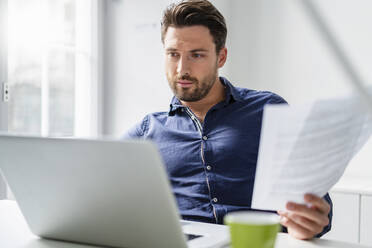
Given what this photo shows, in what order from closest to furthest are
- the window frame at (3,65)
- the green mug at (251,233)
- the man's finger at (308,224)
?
the green mug at (251,233), the man's finger at (308,224), the window frame at (3,65)

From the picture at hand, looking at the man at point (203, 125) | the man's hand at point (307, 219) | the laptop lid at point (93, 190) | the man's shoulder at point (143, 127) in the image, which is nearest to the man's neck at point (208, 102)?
the man at point (203, 125)

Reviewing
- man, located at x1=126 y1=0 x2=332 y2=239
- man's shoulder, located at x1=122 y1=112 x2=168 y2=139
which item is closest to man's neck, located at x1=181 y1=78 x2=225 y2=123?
man, located at x1=126 y1=0 x2=332 y2=239

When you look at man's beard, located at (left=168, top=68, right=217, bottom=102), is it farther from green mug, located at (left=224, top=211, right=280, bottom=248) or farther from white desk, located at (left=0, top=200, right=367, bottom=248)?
green mug, located at (left=224, top=211, right=280, bottom=248)

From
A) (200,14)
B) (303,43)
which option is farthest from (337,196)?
(200,14)

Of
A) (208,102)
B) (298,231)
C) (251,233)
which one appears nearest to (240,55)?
(208,102)

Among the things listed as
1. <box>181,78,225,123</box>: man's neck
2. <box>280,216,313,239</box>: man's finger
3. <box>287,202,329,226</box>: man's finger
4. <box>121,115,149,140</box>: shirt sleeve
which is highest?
<box>181,78,225,123</box>: man's neck

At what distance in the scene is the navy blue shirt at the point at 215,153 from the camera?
1.54 meters

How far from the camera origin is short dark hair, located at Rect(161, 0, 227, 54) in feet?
5.64

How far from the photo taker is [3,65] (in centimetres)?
217

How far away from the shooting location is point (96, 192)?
0.87 meters

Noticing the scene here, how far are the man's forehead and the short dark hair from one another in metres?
0.02

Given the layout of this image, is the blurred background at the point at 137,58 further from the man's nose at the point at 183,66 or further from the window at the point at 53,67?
the man's nose at the point at 183,66

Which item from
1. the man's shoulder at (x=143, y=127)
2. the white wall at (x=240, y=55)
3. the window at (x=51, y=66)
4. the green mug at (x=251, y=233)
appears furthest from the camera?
the white wall at (x=240, y=55)

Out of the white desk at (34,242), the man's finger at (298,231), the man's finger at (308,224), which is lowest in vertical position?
the white desk at (34,242)
